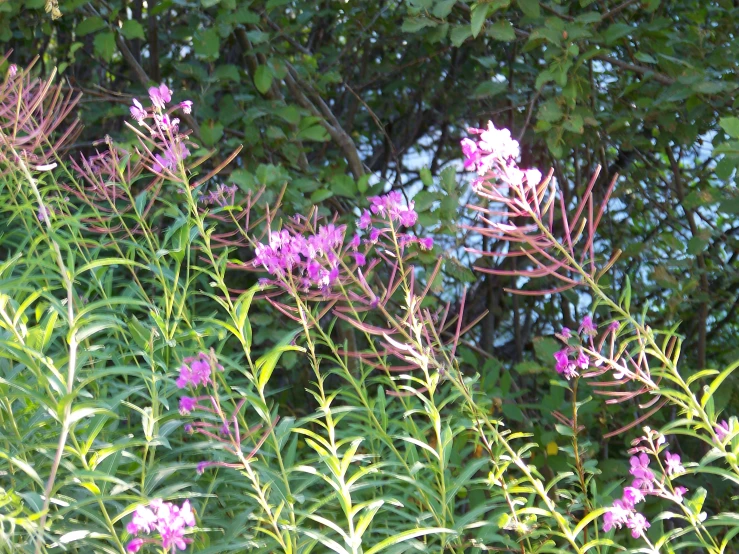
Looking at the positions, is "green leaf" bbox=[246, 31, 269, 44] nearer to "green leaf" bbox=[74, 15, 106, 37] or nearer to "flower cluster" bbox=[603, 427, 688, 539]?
"green leaf" bbox=[74, 15, 106, 37]

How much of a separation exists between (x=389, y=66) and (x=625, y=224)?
4.77 ft

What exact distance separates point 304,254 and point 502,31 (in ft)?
5.37

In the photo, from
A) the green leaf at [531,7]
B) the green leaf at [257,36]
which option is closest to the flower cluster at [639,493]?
the green leaf at [531,7]

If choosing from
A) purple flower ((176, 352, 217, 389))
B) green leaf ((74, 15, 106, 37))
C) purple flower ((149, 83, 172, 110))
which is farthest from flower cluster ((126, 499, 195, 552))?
green leaf ((74, 15, 106, 37))

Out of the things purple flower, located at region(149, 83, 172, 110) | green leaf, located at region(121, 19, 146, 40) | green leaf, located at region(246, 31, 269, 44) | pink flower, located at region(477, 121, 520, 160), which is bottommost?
green leaf, located at region(121, 19, 146, 40)

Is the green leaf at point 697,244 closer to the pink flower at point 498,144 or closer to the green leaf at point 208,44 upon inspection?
the pink flower at point 498,144

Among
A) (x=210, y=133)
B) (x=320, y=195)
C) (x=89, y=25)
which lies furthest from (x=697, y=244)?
(x=89, y=25)

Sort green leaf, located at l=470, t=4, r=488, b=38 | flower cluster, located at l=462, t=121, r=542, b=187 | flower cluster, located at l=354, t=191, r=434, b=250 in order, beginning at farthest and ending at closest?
green leaf, located at l=470, t=4, r=488, b=38 → flower cluster, located at l=354, t=191, r=434, b=250 → flower cluster, located at l=462, t=121, r=542, b=187

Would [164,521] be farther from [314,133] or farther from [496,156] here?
[314,133]

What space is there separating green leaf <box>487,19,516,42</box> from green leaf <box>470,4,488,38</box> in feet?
0.68

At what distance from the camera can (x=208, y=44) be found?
3.46 meters

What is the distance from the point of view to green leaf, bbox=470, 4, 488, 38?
2.89 meters

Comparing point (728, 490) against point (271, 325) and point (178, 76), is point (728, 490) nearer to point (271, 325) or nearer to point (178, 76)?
point (271, 325)

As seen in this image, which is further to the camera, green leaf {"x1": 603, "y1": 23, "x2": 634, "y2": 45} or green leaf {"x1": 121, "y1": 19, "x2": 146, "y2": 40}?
green leaf {"x1": 121, "y1": 19, "x2": 146, "y2": 40}
